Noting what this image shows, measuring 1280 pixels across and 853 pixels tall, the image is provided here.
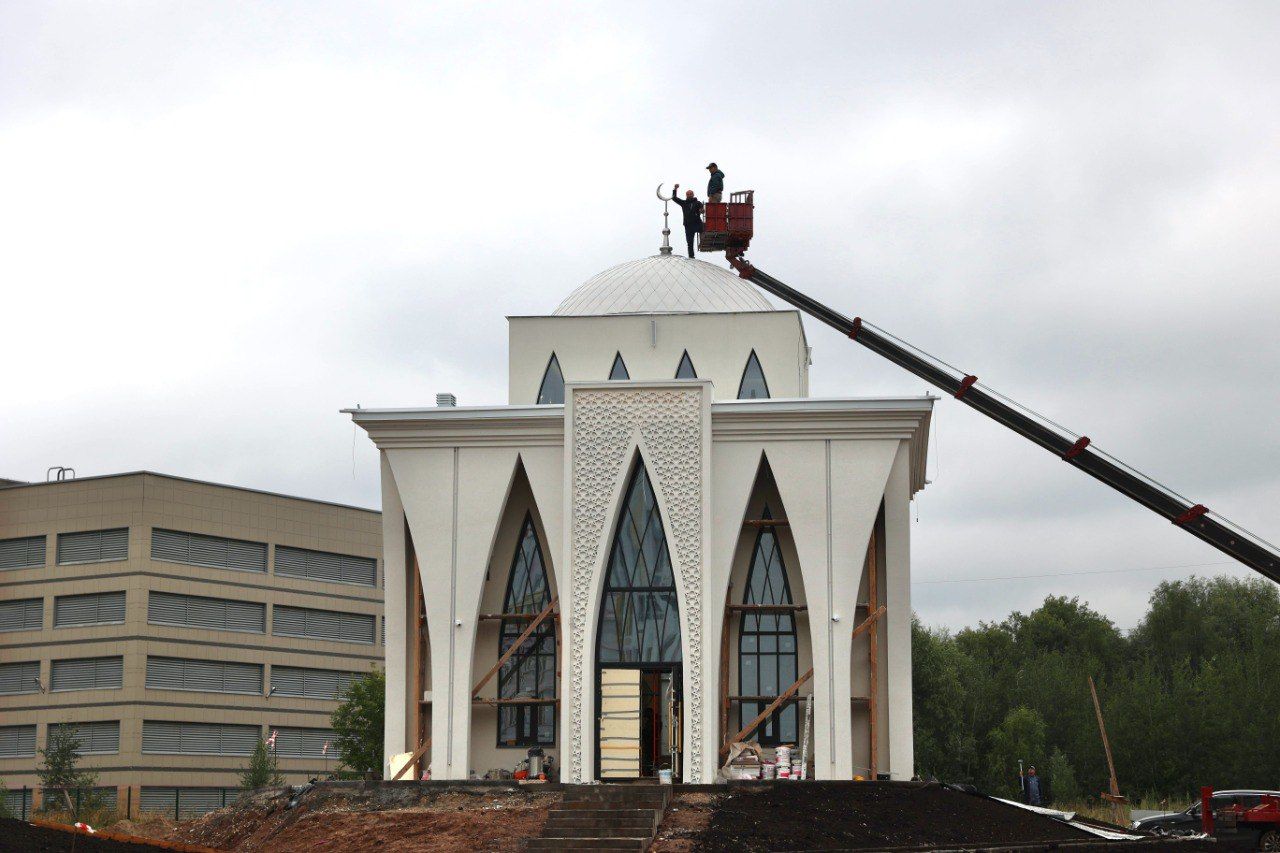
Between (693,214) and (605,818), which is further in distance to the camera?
(693,214)

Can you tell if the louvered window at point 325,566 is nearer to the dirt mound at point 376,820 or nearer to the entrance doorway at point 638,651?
the entrance doorway at point 638,651

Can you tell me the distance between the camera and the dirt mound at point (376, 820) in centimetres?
2261

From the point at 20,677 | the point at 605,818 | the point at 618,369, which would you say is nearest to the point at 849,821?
the point at 605,818

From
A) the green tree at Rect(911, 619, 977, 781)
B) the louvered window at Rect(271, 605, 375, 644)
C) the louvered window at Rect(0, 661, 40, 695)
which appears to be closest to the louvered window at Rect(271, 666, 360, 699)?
the louvered window at Rect(271, 605, 375, 644)

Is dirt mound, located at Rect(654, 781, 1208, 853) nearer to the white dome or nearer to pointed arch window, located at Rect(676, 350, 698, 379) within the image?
pointed arch window, located at Rect(676, 350, 698, 379)

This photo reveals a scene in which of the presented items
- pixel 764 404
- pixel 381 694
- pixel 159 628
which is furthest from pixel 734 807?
pixel 159 628

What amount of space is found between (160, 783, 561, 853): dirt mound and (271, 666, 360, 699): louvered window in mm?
28421

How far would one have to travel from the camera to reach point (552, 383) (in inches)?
1347

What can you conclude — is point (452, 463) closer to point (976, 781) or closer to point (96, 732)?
point (96, 732)

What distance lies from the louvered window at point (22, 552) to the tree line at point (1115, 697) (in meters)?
30.6

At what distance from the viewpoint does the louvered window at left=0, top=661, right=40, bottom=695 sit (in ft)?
169

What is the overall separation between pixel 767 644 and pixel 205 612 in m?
28.2

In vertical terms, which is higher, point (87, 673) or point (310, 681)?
point (87, 673)

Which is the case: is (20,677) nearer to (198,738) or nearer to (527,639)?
(198,738)
